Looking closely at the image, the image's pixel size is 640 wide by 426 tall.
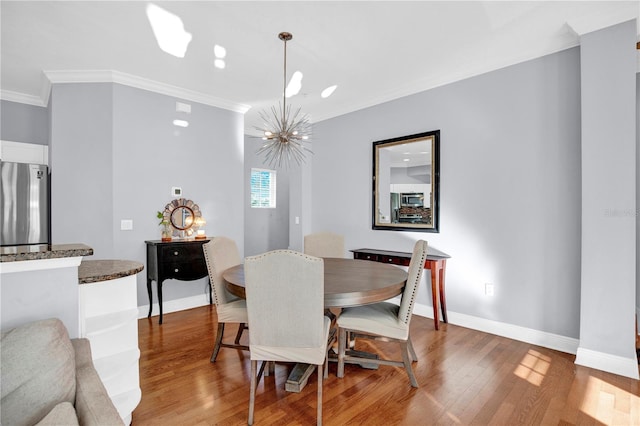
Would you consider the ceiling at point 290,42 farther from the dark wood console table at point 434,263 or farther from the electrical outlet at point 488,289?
the electrical outlet at point 488,289

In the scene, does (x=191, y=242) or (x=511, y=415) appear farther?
(x=191, y=242)

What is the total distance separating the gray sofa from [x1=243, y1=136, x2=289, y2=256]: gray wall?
522 centimetres

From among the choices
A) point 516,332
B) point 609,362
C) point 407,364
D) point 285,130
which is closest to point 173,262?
point 285,130

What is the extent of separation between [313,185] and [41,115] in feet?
12.2

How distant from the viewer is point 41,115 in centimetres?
419

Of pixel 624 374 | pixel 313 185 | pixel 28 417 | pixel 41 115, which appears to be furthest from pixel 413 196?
pixel 41 115

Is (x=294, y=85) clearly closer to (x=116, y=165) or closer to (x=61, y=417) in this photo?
(x=116, y=165)

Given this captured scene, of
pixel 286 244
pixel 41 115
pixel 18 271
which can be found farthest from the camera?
pixel 286 244

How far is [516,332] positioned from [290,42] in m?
3.41

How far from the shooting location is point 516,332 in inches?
121

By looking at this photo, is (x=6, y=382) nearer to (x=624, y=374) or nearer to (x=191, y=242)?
(x=191, y=242)

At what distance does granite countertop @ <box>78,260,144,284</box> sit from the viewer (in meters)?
1.57

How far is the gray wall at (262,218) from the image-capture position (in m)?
6.36

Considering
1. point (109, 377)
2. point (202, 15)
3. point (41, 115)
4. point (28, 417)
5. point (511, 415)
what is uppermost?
point (202, 15)
